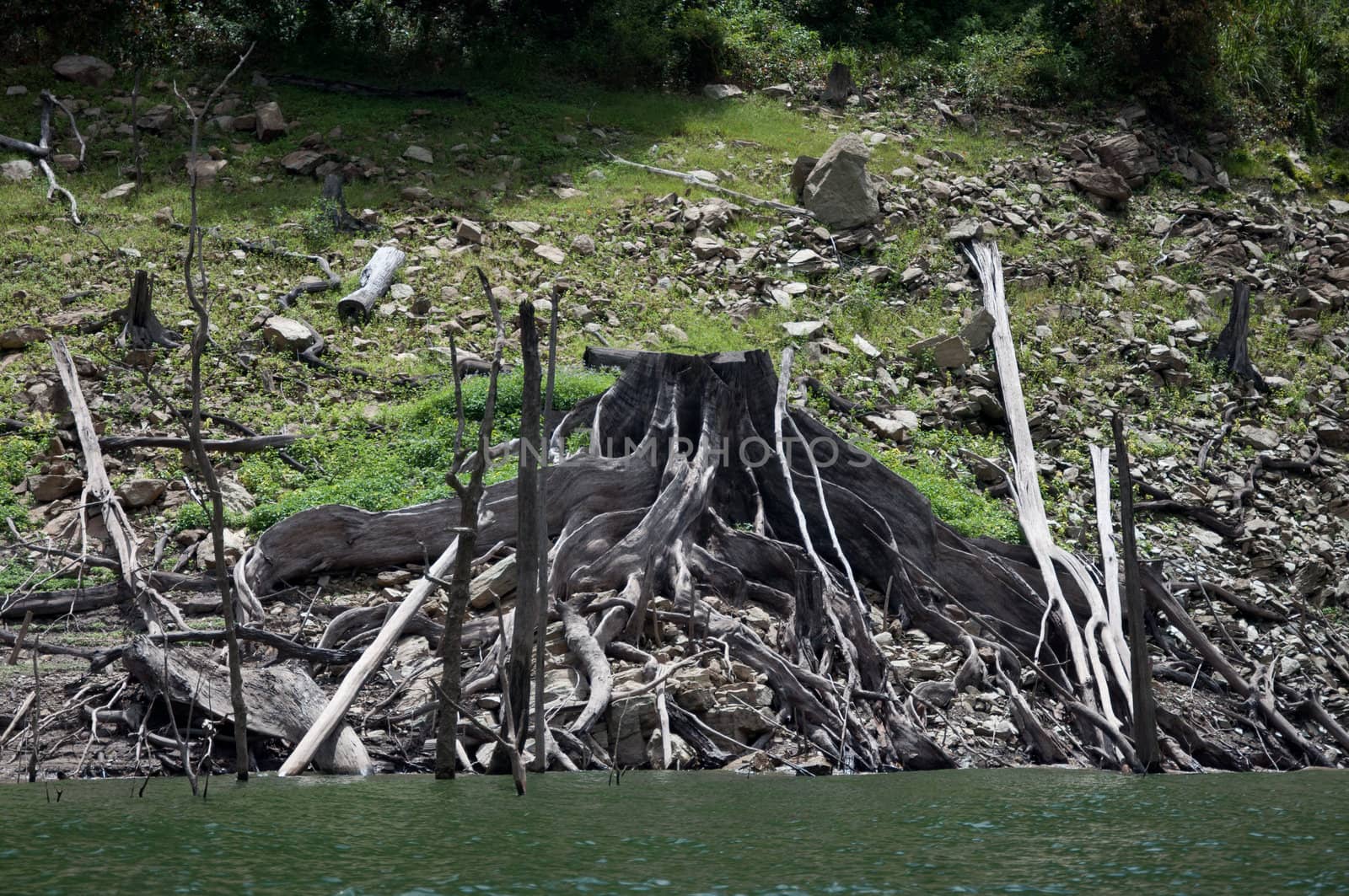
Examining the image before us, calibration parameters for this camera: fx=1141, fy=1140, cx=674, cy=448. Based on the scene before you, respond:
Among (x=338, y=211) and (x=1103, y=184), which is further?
(x=1103, y=184)

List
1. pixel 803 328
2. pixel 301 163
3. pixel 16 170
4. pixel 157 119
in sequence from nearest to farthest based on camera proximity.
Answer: pixel 803 328 → pixel 16 170 → pixel 301 163 → pixel 157 119

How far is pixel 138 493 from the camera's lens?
30.5 feet

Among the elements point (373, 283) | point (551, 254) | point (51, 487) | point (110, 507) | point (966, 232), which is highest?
point (966, 232)

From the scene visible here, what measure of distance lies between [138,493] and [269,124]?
31.6ft

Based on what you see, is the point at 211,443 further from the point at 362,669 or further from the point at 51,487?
the point at 362,669

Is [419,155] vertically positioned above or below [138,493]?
above

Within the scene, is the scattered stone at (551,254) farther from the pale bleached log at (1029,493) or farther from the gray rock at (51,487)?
the gray rock at (51,487)

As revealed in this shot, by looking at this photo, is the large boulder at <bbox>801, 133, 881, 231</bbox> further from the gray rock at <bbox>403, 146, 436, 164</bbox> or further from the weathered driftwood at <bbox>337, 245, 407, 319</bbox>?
the weathered driftwood at <bbox>337, 245, 407, 319</bbox>

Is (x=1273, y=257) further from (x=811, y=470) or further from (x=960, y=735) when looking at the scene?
(x=960, y=735)

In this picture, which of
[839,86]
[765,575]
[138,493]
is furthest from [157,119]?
[765,575]

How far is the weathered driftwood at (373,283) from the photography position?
42.8 ft

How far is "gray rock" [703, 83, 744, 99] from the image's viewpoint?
20391 mm

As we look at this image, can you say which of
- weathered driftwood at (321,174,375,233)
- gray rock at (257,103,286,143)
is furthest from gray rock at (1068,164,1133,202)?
gray rock at (257,103,286,143)

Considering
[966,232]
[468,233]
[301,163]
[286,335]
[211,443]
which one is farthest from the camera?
[301,163]
